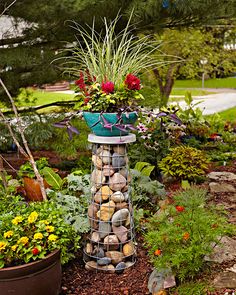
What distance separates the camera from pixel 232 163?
18.4 ft

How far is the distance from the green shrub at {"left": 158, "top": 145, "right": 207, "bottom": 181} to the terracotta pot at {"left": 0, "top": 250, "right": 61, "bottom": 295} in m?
2.21

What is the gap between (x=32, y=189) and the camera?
13.6 feet

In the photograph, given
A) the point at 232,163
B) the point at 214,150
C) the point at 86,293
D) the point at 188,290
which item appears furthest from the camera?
the point at 214,150

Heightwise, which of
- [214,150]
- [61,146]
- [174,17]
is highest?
[174,17]

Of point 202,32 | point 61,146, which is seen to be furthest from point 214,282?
point 202,32

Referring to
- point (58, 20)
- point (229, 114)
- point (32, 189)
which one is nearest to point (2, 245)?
point (32, 189)

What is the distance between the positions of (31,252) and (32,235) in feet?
0.53

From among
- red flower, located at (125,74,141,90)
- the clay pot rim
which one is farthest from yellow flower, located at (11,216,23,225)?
red flower, located at (125,74,141,90)

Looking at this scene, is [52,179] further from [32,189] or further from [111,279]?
[111,279]

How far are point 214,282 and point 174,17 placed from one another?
11.1 ft

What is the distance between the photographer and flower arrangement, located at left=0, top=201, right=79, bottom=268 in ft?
8.30

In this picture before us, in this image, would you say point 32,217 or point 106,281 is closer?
point 32,217

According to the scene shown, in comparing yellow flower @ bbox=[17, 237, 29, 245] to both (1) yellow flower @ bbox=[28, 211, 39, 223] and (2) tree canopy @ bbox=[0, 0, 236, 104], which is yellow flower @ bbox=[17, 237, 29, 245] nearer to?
(1) yellow flower @ bbox=[28, 211, 39, 223]

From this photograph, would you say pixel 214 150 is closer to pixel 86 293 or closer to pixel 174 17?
pixel 174 17
